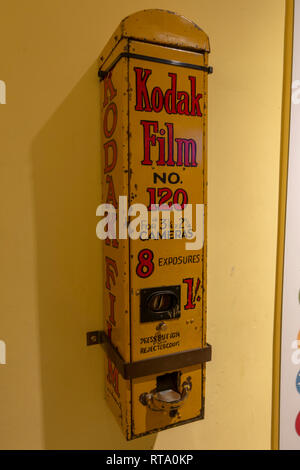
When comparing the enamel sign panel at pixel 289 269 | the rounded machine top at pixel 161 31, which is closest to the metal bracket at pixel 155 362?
the enamel sign panel at pixel 289 269

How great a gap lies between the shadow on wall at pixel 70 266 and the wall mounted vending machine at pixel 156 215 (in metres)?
0.09

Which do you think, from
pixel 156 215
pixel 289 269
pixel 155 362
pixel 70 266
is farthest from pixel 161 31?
pixel 289 269

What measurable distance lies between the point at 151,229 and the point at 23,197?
0.37 meters

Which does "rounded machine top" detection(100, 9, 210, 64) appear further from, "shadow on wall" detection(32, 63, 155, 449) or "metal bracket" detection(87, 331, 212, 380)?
"metal bracket" detection(87, 331, 212, 380)

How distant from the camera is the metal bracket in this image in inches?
28.3

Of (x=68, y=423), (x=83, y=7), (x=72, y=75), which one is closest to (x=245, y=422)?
(x=68, y=423)

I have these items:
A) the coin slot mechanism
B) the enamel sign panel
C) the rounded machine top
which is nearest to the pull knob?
the coin slot mechanism

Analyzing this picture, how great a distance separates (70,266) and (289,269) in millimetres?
837

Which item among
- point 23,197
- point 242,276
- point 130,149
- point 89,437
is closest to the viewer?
point 130,149

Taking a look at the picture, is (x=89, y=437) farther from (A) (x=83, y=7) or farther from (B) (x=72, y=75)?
(A) (x=83, y=7)

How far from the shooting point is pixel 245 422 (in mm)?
1152

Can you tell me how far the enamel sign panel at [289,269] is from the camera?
1100mm

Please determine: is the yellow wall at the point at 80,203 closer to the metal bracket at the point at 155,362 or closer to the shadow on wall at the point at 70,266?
the shadow on wall at the point at 70,266
